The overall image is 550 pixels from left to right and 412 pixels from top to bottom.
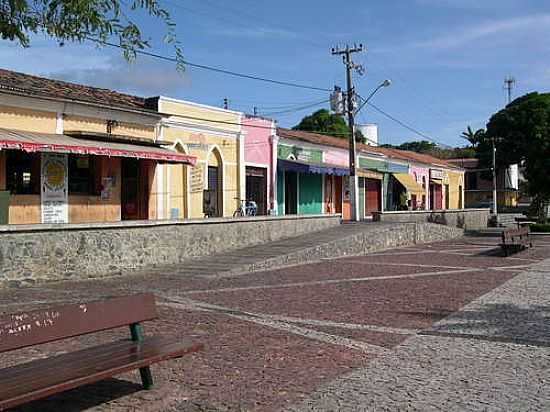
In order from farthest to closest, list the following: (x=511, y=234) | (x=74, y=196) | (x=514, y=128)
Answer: (x=514, y=128)
(x=511, y=234)
(x=74, y=196)

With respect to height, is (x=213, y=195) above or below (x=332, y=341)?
above

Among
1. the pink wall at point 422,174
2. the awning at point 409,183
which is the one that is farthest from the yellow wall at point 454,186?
the awning at point 409,183

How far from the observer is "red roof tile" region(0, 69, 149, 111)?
15.4m

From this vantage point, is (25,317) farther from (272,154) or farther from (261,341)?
(272,154)

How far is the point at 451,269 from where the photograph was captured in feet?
47.1

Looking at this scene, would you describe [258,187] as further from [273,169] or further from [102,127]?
[102,127]

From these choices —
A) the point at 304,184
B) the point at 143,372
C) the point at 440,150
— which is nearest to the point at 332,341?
the point at 143,372

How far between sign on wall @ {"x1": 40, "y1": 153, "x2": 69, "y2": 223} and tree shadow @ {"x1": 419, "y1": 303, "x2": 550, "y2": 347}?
1084 cm

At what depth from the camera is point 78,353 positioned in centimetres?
486

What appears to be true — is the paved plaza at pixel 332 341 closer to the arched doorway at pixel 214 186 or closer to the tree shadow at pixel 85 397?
the tree shadow at pixel 85 397

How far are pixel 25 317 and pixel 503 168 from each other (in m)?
58.0

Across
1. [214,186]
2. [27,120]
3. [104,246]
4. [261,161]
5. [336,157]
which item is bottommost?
[104,246]

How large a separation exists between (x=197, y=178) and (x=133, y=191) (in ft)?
9.18

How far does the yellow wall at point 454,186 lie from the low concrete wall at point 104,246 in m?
35.9
